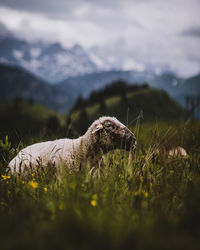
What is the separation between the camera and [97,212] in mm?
2084

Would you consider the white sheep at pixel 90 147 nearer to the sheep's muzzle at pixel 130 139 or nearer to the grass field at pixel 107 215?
the sheep's muzzle at pixel 130 139

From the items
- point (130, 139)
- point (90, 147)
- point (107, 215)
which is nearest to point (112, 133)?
point (130, 139)

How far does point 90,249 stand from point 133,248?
31 centimetres

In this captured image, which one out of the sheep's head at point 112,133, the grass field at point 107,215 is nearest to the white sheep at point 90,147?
the sheep's head at point 112,133

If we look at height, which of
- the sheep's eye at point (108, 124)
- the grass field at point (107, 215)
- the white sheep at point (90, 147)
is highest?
the sheep's eye at point (108, 124)

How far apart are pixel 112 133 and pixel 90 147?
1.94 ft

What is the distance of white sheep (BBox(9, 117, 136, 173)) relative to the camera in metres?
3.89

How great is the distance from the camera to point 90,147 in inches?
165

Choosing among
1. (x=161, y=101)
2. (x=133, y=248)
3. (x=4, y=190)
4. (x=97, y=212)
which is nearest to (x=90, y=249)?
(x=133, y=248)

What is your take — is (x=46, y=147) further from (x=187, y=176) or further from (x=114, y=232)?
(x=114, y=232)

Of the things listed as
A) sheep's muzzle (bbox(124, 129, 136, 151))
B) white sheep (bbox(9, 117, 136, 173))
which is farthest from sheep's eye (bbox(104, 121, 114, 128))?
sheep's muzzle (bbox(124, 129, 136, 151))

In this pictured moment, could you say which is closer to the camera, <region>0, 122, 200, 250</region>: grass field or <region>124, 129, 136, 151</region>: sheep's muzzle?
<region>0, 122, 200, 250</region>: grass field

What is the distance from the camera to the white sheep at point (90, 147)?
12.8 feet

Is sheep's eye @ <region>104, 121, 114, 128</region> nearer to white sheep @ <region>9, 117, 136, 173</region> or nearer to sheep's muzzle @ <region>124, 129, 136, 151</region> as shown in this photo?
white sheep @ <region>9, 117, 136, 173</region>
